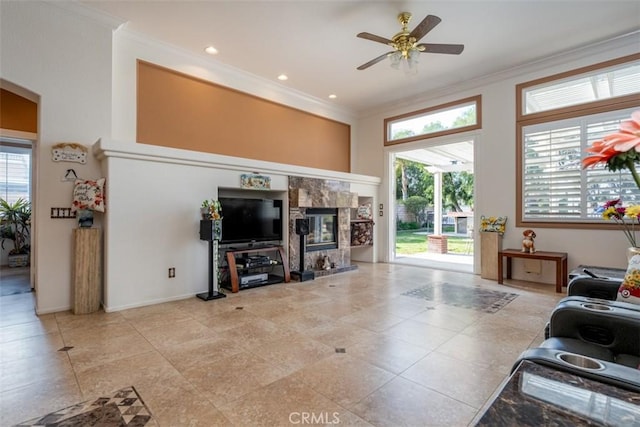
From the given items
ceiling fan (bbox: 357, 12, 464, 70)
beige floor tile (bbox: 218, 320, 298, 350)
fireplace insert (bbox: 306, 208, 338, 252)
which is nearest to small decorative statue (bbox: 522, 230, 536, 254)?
ceiling fan (bbox: 357, 12, 464, 70)

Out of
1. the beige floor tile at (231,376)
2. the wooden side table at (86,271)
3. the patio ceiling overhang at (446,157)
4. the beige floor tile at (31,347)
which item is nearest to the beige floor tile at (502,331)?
the beige floor tile at (231,376)

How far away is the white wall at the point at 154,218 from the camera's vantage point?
3.83m

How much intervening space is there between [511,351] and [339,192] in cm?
437

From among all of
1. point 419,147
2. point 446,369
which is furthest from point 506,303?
point 419,147

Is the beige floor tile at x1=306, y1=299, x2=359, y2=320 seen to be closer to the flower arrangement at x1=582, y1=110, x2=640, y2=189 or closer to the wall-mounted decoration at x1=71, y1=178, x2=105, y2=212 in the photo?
the wall-mounted decoration at x1=71, y1=178, x2=105, y2=212

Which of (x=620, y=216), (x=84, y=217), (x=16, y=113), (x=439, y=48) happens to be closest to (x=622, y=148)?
(x=439, y=48)

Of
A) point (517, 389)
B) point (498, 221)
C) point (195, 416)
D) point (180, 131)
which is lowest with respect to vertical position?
point (195, 416)

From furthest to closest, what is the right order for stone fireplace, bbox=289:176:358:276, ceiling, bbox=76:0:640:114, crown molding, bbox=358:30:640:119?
stone fireplace, bbox=289:176:358:276 → crown molding, bbox=358:30:640:119 → ceiling, bbox=76:0:640:114

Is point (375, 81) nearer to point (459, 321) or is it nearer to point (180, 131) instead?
point (180, 131)

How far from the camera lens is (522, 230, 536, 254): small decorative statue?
5184 millimetres

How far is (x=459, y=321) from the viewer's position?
3457 mm

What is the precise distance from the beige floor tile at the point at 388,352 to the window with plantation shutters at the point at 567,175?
13.6 feet

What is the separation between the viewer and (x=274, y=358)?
8.45ft

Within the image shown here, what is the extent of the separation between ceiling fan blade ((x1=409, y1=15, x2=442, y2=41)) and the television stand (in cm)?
384
